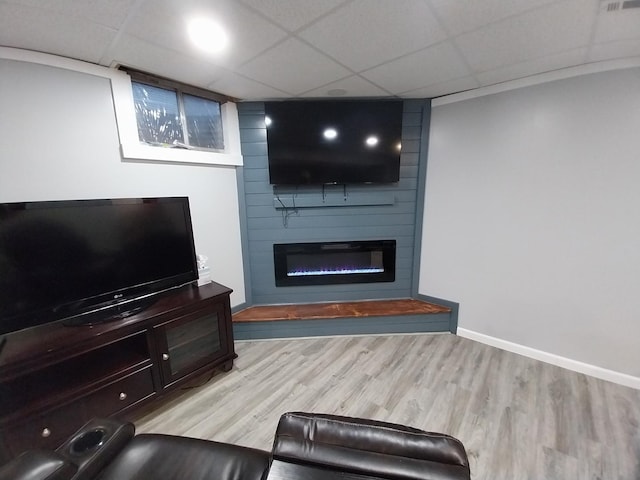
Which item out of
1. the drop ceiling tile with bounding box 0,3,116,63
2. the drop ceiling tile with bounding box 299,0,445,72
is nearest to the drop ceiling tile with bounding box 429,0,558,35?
the drop ceiling tile with bounding box 299,0,445,72

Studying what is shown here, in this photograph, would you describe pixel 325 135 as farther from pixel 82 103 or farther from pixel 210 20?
pixel 82 103

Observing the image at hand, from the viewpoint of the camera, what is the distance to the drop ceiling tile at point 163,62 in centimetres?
149

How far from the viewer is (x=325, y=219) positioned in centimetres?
271

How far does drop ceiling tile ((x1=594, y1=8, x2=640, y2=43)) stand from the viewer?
49.7 inches

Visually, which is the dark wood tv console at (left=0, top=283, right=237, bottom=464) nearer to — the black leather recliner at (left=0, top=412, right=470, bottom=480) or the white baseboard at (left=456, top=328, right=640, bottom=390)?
the black leather recliner at (left=0, top=412, right=470, bottom=480)

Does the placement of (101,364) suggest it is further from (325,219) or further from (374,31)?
(374,31)

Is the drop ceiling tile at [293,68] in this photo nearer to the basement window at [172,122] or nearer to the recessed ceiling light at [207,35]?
the recessed ceiling light at [207,35]

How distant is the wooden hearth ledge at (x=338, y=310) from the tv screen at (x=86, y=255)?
921mm

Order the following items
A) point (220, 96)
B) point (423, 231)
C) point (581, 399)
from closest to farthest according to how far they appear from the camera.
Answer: point (581, 399)
point (220, 96)
point (423, 231)

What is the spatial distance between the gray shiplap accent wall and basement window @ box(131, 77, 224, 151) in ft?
0.92

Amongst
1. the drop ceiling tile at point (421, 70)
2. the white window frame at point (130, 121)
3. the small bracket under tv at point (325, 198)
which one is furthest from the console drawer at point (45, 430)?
the drop ceiling tile at point (421, 70)

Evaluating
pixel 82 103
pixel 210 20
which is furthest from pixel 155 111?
pixel 210 20

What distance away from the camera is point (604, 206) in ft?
6.05

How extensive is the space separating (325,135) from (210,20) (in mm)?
1301
